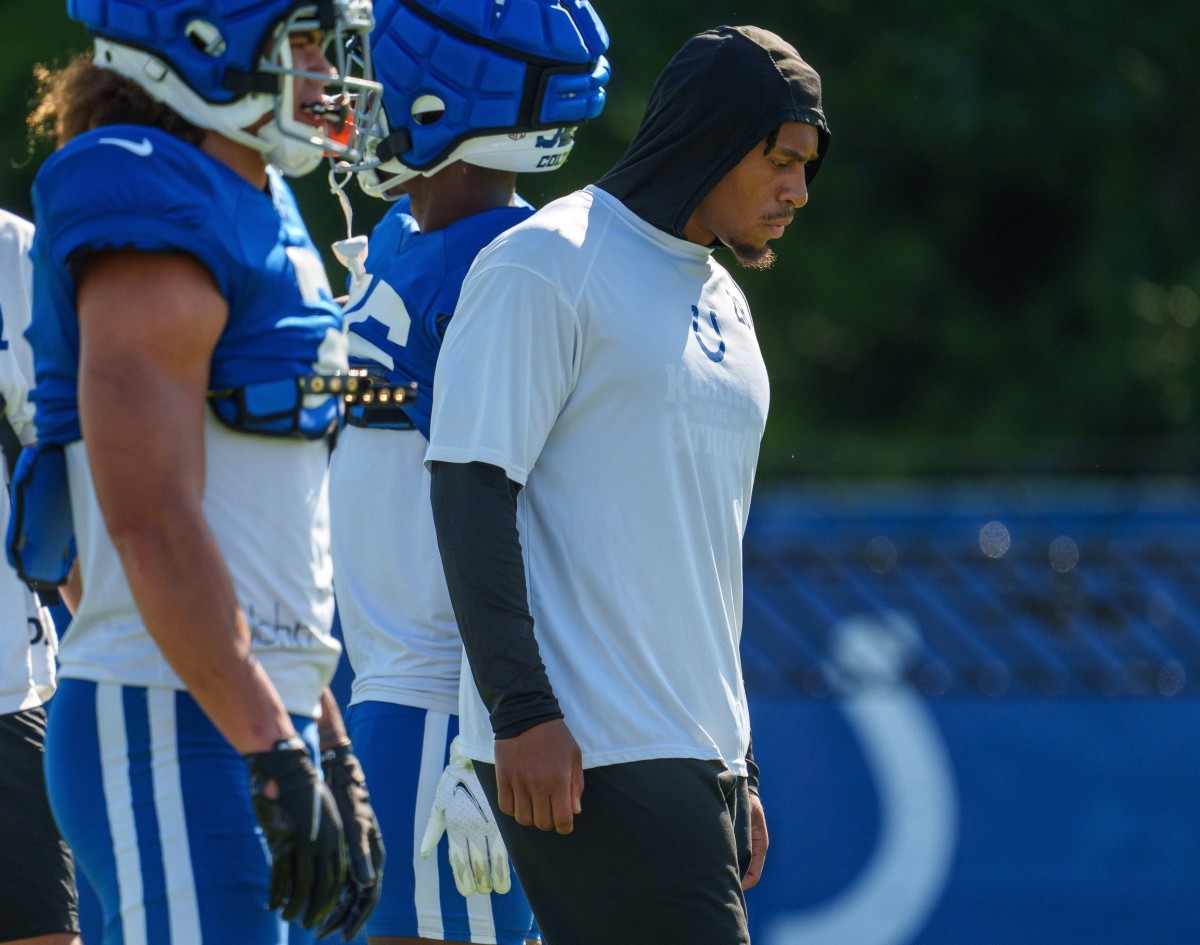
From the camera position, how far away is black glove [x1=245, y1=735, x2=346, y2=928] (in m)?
2.06

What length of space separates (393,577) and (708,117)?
3.17 ft

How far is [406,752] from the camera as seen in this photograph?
10.00ft

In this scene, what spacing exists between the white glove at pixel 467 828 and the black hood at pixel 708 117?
95 centimetres

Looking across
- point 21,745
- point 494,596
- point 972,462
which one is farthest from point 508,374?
point 972,462

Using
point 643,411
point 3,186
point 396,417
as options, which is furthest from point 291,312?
point 3,186

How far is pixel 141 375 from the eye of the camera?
205 centimetres

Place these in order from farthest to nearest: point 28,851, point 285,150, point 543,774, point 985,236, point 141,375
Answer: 1. point 985,236
2. point 28,851
3. point 543,774
4. point 285,150
5. point 141,375

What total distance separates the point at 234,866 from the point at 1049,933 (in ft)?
14.6

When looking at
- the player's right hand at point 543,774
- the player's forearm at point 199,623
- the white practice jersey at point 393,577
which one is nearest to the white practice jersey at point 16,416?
the white practice jersey at point 393,577

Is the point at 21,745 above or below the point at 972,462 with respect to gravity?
above

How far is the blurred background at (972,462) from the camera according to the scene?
237 inches

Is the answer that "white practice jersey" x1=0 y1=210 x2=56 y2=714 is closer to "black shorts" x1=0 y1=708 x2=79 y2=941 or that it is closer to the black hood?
"black shorts" x1=0 y1=708 x2=79 y2=941

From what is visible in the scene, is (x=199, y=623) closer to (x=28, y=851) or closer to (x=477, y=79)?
(x=28, y=851)

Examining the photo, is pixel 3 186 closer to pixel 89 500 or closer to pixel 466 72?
pixel 466 72
